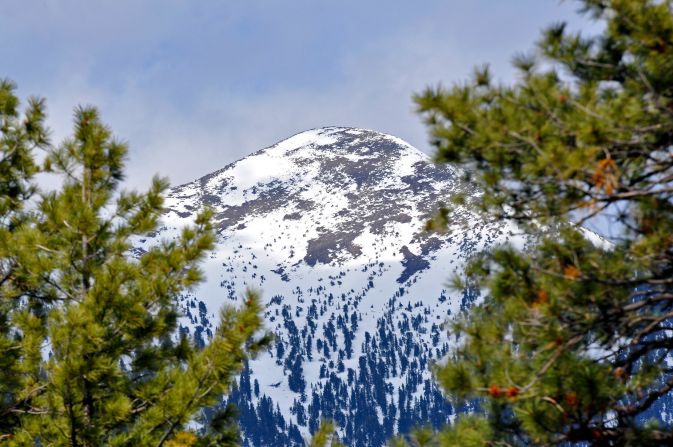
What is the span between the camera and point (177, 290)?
9.84 meters

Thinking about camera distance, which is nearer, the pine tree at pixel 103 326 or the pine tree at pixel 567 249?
the pine tree at pixel 567 249

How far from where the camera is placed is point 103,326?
8.80m

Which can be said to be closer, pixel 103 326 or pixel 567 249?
pixel 567 249

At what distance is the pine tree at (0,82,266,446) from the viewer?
27.3 feet

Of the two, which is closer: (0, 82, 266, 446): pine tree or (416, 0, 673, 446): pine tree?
(416, 0, 673, 446): pine tree

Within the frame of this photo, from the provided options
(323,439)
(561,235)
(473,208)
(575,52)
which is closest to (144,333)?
(323,439)

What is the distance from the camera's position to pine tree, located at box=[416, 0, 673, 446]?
614 centimetres

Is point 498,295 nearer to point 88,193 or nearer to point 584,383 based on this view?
point 584,383

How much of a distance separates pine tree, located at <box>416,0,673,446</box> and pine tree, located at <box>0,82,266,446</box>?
11.0ft

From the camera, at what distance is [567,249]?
21.6 ft

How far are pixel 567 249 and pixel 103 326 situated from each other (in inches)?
254

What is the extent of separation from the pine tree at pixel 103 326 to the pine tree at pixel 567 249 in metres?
3.34

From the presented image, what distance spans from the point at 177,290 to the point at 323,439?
340 cm

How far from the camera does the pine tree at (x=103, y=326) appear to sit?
8.32 meters
